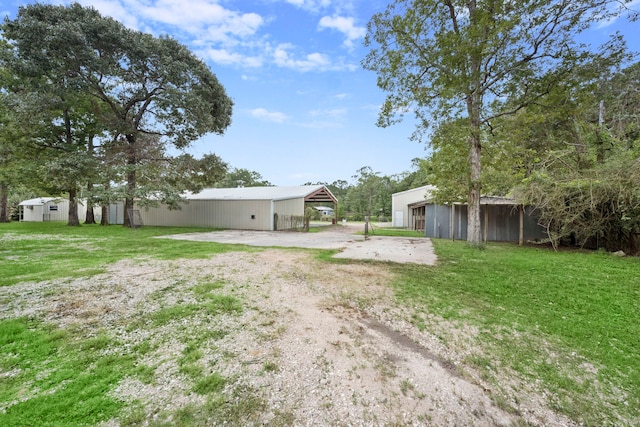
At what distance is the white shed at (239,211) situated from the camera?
1669cm

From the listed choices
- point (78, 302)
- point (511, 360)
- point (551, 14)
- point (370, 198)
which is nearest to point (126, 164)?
point (78, 302)

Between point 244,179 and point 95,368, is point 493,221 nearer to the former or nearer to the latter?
point 95,368

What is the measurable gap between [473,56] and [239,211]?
1412cm

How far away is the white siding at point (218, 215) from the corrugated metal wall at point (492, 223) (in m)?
9.41

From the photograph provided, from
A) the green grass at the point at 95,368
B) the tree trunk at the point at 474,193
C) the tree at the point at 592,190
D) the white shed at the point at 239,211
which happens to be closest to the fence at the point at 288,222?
the white shed at the point at 239,211

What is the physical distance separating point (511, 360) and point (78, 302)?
530 cm

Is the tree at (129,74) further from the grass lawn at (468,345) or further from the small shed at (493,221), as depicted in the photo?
the small shed at (493,221)

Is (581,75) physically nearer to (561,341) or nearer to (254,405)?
(561,341)

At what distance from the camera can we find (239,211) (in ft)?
56.8

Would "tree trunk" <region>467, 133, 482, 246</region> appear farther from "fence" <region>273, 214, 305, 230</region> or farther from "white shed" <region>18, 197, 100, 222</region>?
"white shed" <region>18, 197, 100, 222</region>

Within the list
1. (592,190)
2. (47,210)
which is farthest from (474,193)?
(47,210)

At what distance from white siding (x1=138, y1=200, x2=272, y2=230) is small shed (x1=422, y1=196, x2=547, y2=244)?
9541 millimetres

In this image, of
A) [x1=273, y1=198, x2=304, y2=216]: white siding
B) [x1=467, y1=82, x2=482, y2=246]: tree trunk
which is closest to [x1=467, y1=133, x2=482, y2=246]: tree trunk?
[x1=467, y1=82, x2=482, y2=246]: tree trunk

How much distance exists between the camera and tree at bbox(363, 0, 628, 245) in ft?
26.2
